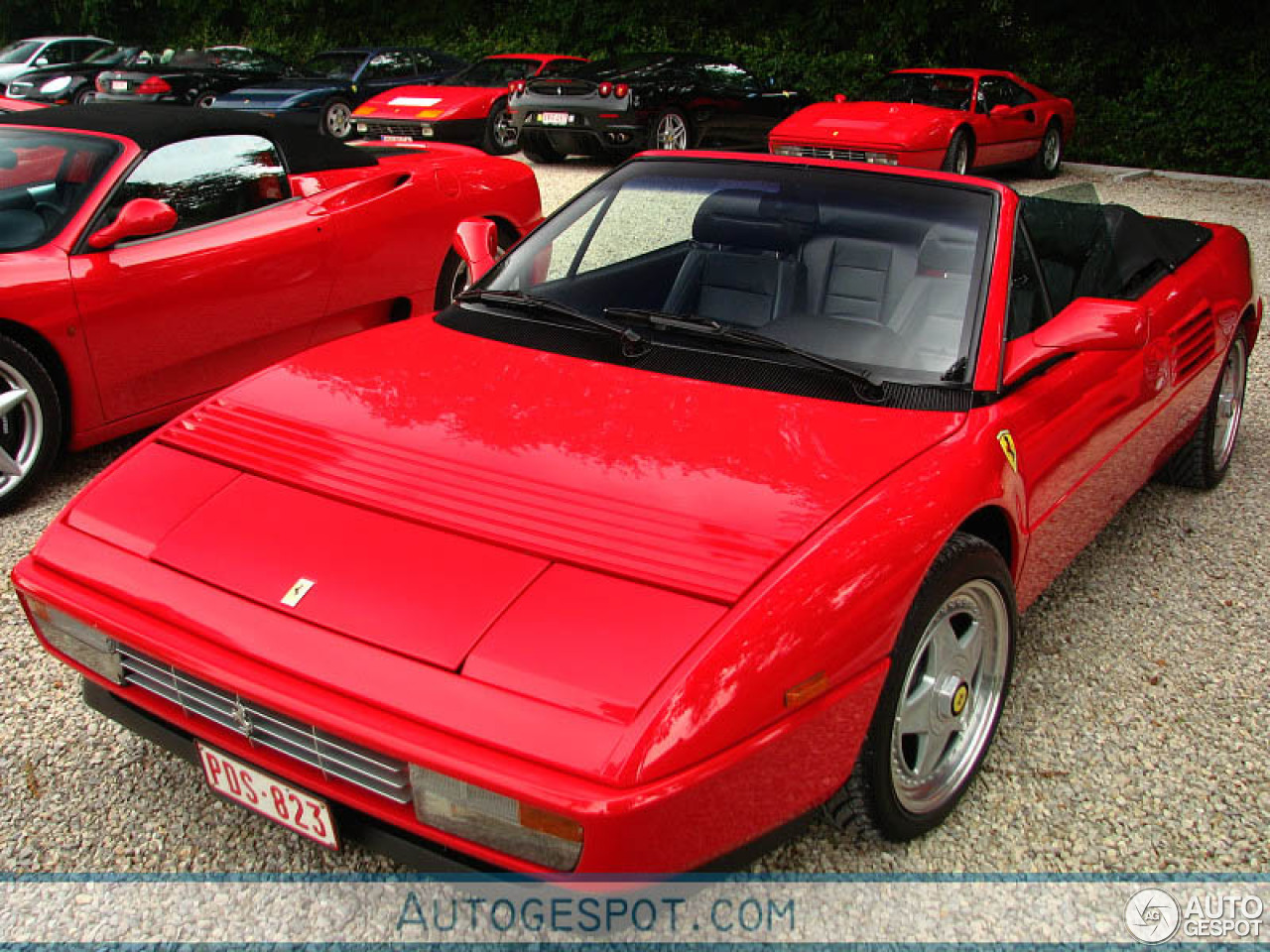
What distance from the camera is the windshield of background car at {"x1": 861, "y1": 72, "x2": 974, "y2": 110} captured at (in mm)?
11648

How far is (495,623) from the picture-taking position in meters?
1.85

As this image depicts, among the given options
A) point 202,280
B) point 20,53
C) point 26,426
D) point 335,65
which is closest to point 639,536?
point 26,426

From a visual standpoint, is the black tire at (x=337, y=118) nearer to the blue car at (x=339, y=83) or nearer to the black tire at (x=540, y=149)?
the blue car at (x=339, y=83)

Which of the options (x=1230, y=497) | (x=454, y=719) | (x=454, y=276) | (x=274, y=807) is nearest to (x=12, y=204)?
(x=454, y=276)

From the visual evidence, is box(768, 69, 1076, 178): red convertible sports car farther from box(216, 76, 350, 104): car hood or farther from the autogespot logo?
the autogespot logo

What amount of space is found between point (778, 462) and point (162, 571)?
121 cm

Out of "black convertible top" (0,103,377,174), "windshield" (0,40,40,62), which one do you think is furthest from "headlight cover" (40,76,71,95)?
"black convertible top" (0,103,377,174)

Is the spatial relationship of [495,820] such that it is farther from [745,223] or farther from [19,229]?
[19,229]

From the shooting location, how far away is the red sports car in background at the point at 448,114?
1310cm

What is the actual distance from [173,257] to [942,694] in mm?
3403

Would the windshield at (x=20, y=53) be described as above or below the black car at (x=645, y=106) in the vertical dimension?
below

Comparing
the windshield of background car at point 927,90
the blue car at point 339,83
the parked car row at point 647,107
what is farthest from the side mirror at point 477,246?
the blue car at point 339,83

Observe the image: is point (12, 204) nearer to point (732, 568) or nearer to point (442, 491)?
point (442, 491)

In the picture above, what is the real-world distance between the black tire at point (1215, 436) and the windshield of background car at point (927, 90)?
7983 millimetres
